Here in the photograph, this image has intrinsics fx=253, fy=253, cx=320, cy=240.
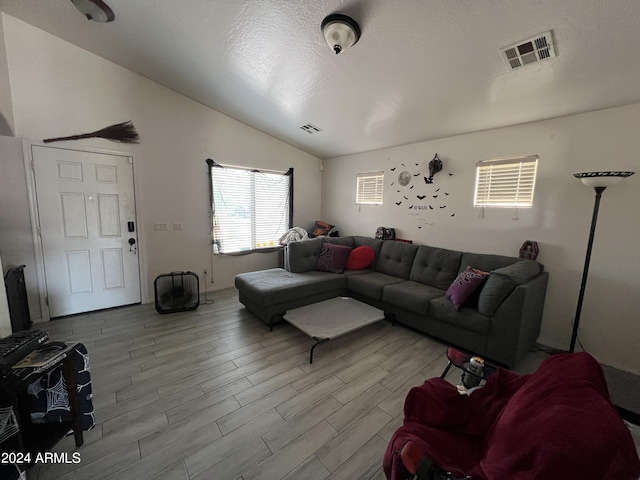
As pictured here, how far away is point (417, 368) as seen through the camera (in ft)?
7.51

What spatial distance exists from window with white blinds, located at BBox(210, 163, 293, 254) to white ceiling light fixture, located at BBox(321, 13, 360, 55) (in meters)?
2.73

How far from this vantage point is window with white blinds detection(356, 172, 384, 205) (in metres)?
4.34

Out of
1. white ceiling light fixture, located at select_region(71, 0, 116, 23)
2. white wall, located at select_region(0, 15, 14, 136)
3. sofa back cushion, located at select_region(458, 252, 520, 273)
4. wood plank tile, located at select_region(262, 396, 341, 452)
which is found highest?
white ceiling light fixture, located at select_region(71, 0, 116, 23)

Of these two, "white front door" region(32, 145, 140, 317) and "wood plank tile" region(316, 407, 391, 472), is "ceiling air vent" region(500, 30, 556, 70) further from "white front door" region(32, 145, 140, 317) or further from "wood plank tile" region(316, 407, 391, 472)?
"white front door" region(32, 145, 140, 317)

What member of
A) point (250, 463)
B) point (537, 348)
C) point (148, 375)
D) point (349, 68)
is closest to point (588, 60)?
point (349, 68)

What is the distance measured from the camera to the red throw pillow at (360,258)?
389cm

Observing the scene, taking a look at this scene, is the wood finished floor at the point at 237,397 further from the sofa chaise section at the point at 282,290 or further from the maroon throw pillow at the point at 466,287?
the maroon throw pillow at the point at 466,287

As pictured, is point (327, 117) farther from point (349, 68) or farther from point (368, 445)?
point (368, 445)

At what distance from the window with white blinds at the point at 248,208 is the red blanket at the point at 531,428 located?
3736 mm

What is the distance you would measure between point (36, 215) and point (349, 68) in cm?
376

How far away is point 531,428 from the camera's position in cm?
82

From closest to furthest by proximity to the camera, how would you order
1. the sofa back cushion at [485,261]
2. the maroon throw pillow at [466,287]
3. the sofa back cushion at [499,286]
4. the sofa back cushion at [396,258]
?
the sofa back cushion at [499,286] < the maroon throw pillow at [466,287] < the sofa back cushion at [485,261] < the sofa back cushion at [396,258]

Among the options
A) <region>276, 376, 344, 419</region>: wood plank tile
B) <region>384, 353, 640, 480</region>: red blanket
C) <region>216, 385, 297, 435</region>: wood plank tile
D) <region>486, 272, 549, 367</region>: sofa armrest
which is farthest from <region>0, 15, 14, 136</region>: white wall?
<region>486, 272, 549, 367</region>: sofa armrest

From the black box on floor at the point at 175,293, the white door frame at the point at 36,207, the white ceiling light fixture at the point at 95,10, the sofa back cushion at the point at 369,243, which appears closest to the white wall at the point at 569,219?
the sofa back cushion at the point at 369,243
